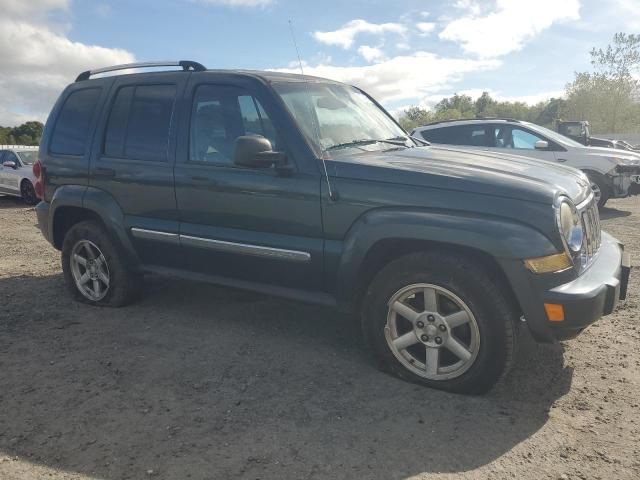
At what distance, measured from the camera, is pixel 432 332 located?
3.28 metres

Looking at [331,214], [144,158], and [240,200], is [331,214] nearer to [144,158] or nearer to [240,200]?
[240,200]

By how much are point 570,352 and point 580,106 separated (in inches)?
2101

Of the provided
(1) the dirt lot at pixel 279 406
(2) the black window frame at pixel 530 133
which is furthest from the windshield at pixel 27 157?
(2) the black window frame at pixel 530 133

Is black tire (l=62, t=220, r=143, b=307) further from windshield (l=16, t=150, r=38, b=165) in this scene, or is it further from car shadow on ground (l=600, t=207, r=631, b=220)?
windshield (l=16, t=150, r=38, b=165)

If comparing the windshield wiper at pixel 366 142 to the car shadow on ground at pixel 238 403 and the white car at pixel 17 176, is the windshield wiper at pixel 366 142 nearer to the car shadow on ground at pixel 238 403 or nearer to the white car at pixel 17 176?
the car shadow on ground at pixel 238 403

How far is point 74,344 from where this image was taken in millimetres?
4160

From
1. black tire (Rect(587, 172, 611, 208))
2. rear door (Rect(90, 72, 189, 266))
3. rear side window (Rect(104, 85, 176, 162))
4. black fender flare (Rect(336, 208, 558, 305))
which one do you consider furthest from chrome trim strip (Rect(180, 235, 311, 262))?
black tire (Rect(587, 172, 611, 208))

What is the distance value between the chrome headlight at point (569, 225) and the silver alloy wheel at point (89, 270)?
370 cm

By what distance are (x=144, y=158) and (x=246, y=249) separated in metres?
1.25

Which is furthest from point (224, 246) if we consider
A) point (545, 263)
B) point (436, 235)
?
point (545, 263)

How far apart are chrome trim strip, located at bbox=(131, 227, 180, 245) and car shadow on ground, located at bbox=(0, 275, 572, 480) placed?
729 mm

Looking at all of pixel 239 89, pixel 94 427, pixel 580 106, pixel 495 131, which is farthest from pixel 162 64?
pixel 580 106

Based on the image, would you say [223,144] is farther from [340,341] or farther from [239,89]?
[340,341]

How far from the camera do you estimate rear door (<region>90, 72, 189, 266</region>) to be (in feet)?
14.0
